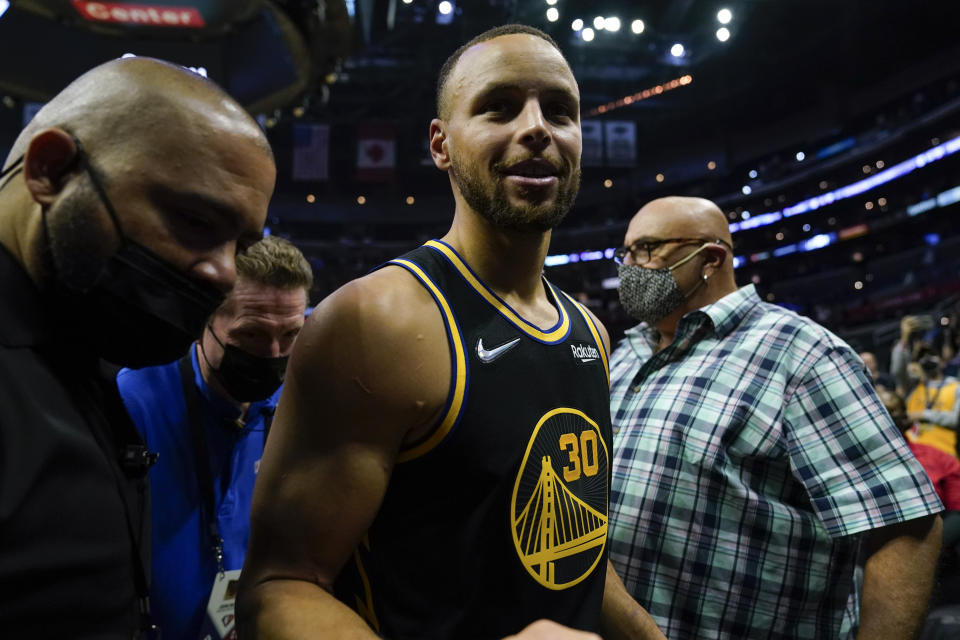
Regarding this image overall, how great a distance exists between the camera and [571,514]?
49.8 inches

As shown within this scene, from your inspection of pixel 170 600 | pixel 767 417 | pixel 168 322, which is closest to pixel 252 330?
pixel 170 600

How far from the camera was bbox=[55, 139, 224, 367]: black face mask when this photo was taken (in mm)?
877

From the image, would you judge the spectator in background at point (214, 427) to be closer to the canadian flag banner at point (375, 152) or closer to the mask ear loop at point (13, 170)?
the mask ear loop at point (13, 170)

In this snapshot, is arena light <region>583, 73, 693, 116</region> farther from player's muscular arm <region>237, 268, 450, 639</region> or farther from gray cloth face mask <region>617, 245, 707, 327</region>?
player's muscular arm <region>237, 268, 450, 639</region>

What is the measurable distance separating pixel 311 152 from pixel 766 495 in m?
13.8

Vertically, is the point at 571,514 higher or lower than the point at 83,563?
lower

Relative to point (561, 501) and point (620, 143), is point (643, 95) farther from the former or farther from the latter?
point (561, 501)

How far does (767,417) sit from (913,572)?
1.86 feet

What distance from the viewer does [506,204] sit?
1.32m

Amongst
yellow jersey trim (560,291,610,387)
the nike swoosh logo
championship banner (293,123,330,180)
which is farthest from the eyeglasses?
championship banner (293,123,330,180)

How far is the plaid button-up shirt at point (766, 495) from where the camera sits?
1.85 meters

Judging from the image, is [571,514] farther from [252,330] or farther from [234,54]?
[234,54]

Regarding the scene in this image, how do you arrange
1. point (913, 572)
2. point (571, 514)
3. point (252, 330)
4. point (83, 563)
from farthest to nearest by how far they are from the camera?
point (252, 330)
point (913, 572)
point (571, 514)
point (83, 563)

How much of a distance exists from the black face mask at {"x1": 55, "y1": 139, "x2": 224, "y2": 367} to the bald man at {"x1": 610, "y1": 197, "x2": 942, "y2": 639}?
1556mm
